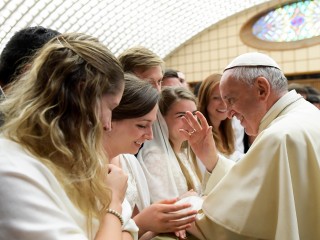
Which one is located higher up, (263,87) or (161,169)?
(263,87)

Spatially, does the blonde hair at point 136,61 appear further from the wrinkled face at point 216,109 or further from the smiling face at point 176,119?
the wrinkled face at point 216,109

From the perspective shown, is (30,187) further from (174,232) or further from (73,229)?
(174,232)

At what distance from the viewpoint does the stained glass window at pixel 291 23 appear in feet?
27.3

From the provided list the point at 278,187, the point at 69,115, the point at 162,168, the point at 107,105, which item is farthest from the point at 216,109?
the point at 69,115

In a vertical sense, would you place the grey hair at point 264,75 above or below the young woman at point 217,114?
above

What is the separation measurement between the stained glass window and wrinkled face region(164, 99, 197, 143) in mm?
6634

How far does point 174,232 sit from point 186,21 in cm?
892

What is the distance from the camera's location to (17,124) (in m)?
1.08

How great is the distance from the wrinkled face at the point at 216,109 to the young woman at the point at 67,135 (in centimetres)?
221

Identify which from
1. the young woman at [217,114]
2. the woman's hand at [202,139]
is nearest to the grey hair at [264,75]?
the woman's hand at [202,139]

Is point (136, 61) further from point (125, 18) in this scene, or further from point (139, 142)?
point (125, 18)

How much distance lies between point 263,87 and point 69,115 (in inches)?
50.7

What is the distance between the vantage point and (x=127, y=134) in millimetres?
1951

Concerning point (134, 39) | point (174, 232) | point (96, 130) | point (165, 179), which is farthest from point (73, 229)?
point (134, 39)
